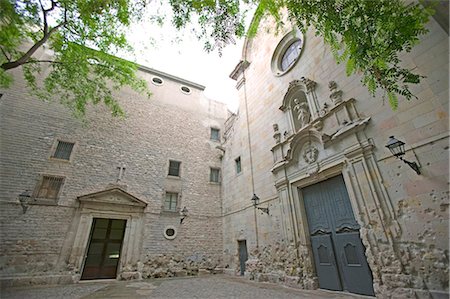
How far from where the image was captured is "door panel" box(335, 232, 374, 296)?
185 inches

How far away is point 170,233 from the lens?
10.2 m

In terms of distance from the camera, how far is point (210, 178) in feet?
41.0

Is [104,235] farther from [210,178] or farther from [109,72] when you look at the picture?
[109,72]

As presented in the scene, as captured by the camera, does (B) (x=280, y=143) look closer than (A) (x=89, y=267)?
Yes

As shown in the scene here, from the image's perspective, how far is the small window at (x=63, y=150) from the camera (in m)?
9.39

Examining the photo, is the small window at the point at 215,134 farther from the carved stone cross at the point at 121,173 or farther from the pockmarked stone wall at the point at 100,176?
the carved stone cross at the point at 121,173

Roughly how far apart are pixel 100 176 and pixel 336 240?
405 inches

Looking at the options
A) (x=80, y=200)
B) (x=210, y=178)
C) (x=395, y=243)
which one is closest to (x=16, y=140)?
(x=80, y=200)

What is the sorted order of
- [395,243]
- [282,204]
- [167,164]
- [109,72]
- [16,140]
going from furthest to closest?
1. [167,164]
2. [109,72]
3. [16,140]
4. [282,204]
5. [395,243]

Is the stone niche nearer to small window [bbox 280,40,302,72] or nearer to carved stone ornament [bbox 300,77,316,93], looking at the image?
carved stone ornament [bbox 300,77,316,93]

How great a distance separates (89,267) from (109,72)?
8894 mm

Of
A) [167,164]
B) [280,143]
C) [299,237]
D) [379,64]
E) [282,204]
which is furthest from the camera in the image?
[167,164]

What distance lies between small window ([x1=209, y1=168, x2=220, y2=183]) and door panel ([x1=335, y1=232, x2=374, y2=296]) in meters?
7.96

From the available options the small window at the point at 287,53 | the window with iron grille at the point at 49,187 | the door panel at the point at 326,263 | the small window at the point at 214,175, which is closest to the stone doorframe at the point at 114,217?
the window with iron grille at the point at 49,187
